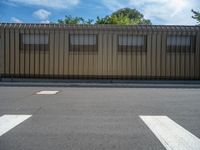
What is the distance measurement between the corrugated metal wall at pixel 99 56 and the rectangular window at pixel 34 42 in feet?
0.27

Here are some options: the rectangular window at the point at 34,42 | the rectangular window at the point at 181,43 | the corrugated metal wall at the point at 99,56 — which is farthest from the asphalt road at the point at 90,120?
the rectangular window at the point at 181,43

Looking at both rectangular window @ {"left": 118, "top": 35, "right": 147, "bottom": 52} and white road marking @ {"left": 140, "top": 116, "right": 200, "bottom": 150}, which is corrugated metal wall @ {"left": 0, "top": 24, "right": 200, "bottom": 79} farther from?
white road marking @ {"left": 140, "top": 116, "right": 200, "bottom": 150}

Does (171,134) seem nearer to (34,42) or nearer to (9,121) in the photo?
(9,121)

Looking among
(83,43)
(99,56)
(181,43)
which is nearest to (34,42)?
(83,43)

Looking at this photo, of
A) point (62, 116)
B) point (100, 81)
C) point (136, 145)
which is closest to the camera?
point (136, 145)

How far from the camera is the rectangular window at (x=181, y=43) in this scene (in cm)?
2159

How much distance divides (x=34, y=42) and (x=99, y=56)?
390cm

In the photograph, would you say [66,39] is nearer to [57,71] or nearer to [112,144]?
[57,71]

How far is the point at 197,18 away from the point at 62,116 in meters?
31.2

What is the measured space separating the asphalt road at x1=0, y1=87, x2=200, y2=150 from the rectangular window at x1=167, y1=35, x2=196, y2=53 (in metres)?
7.36

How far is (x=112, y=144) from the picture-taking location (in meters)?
6.76

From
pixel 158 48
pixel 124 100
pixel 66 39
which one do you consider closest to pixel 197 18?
pixel 158 48

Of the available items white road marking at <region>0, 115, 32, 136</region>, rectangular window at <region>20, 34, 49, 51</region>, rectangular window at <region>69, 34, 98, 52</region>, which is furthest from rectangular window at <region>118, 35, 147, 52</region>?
white road marking at <region>0, 115, 32, 136</region>

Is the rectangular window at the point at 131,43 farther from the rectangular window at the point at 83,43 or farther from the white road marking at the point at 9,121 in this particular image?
the white road marking at the point at 9,121
